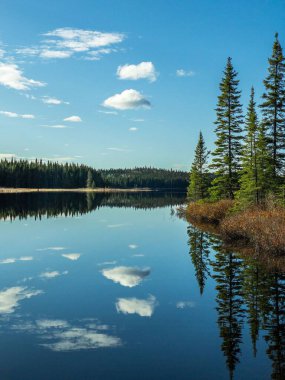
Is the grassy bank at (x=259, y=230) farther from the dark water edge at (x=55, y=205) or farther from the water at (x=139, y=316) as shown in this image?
the dark water edge at (x=55, y=205)

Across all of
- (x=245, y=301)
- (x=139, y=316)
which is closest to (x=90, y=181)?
(x=245, y=301)

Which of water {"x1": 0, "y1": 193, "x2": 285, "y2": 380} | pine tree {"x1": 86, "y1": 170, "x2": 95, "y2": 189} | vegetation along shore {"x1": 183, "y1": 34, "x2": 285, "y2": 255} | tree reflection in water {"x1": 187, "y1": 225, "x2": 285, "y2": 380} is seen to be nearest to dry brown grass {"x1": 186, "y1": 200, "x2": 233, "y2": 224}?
vegetation along shore {"x1": 183, "y1": 34, "x2": 285, "y2": 255}

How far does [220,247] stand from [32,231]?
15.8 metres

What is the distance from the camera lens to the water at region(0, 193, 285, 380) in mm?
8234

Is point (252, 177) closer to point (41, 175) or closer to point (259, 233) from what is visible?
point (259, 233)

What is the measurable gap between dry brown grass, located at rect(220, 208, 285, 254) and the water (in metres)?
2.00

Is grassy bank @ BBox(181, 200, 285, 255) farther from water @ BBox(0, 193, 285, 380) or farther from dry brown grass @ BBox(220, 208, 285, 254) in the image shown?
water @ BBox(0, 193, 285, 380)

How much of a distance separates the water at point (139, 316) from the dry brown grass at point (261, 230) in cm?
200

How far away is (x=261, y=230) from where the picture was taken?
22016 millimetres

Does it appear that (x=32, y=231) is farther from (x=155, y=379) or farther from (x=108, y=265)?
(x=155, y=379)

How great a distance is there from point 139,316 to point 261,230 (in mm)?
12859

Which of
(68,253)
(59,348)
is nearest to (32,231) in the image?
(68,253)

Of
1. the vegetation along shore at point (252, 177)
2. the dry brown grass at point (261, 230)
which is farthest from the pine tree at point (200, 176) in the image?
the dry brown grass at point (261, 230)

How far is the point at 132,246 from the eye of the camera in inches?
961
